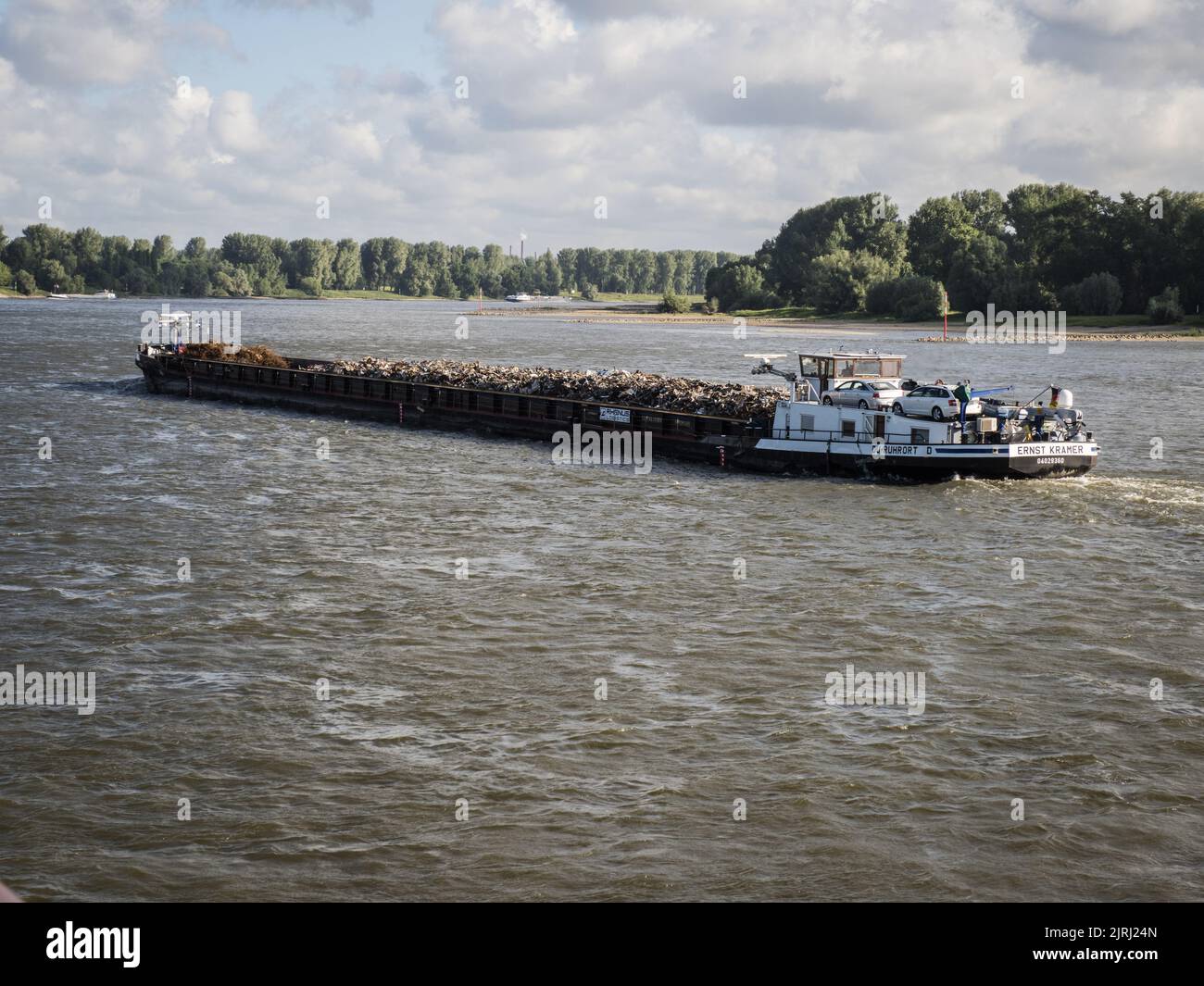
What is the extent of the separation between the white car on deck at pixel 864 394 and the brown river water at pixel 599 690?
14.6 ft

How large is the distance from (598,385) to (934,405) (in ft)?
71.4

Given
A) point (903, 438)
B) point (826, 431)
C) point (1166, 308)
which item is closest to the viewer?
point (903, 438)

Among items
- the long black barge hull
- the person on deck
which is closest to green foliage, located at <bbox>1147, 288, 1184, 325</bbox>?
the long black barge hull

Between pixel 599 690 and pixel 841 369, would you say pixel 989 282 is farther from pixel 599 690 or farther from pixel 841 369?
pixel 599 690

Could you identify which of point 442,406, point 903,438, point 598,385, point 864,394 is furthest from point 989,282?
point 903,438

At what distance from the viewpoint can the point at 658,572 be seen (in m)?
28.0

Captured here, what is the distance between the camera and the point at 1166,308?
146 meters

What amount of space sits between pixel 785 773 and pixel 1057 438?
28760mm

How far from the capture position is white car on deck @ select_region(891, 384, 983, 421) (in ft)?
135

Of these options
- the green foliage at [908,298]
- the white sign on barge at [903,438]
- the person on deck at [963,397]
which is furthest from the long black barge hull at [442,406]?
the green foliage at [908,298]

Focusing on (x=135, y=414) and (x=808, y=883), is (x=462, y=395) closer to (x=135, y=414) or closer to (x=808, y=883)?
(x=135, y=414)
